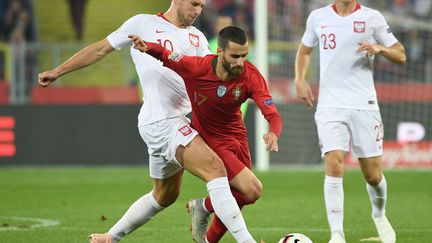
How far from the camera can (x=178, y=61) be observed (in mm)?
7027

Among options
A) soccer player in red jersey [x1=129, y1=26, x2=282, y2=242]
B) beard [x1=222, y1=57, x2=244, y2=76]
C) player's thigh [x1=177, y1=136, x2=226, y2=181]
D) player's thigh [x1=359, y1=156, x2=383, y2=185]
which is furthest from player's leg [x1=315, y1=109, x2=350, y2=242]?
beard [x1=222, y1=57, x2=244, y2=76]

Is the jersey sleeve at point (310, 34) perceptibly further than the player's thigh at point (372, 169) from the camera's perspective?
Yes

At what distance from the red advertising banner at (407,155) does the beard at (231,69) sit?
10.8 meters

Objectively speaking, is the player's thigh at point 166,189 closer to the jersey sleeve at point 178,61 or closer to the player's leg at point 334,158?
the jersey sleeve at point 178,61

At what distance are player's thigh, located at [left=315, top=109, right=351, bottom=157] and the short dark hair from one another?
1.78 m

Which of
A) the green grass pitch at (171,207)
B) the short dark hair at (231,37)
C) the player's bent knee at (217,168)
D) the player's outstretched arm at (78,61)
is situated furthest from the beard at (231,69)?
the green grass pitch at (171,207)

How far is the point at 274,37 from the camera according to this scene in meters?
19.0

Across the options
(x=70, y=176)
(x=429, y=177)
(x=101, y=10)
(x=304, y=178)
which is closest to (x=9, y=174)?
(x=70, y=176)

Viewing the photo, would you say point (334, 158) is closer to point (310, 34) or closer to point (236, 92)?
point (310, 34)

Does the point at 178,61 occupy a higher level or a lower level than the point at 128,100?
higher

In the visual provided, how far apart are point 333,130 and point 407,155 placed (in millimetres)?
9302

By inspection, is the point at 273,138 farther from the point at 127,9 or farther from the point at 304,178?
the point at 127,9

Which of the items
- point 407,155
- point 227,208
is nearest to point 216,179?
point 227,208

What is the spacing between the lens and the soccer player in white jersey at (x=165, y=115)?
706 cm
